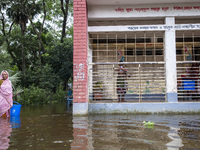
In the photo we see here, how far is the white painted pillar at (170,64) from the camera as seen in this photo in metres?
7.92

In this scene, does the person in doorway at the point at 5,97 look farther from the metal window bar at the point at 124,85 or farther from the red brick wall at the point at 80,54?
the metal window bar at the point at 124,85

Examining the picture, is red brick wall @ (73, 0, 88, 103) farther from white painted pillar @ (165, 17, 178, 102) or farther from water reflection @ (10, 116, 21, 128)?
white painted pillar @ (165, 17, 178, 102)

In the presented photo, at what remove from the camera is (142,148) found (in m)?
3.28

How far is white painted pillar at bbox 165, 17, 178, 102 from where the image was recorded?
7.92 m

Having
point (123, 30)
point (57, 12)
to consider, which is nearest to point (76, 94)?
point (123, 30)

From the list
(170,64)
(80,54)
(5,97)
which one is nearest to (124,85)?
(170,64)

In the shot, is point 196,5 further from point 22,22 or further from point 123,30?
point 22,22

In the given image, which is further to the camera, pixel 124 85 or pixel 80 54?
pixel 124 85

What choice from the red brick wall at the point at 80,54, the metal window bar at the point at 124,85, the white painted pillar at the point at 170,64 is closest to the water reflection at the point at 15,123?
the red brick wall at the point at 80,54

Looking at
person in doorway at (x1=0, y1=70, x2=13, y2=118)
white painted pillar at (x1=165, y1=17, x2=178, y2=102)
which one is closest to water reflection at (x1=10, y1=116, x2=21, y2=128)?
person in doorway at (x1=0, y1=70, x2=13, y2=118)

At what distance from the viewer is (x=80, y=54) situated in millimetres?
7676

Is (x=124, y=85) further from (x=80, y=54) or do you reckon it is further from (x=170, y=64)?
(x=80, y=54)

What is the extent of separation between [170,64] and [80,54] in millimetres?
3192

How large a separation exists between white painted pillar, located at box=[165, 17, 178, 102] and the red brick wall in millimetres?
2887
